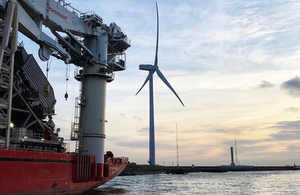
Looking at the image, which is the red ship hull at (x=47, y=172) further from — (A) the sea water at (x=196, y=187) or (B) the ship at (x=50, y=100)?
(A) the sea water at (x=196, y=187)

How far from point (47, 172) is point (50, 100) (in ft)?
45.1

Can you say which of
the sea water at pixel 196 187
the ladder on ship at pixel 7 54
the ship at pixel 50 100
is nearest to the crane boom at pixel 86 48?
the ship at pixel 50 100

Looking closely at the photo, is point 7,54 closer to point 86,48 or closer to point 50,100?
point 86,48

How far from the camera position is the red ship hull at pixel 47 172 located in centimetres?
2175

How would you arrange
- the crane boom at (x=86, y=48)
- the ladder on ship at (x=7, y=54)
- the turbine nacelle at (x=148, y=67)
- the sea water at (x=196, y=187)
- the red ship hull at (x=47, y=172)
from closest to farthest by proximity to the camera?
the red ship hull at (x=47, y=172)
the ladder on ship at (x=7, y=54)
the crane boom at (x=86, y=48)
the sea water at (x=196, y=187)
the turbine nacelle at (x=148, y=67)

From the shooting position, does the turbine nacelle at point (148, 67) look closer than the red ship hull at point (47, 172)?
No

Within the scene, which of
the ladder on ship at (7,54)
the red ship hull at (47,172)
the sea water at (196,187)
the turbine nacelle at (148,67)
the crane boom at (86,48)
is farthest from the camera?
the turbine nacelle at (148,67)

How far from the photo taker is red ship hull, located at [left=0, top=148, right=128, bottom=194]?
21.8 meters

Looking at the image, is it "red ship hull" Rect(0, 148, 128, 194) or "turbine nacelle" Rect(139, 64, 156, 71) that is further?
"turbine nacelle" Rect(139, 64, 156, 71)

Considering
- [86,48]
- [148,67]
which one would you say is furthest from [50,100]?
[148,67]

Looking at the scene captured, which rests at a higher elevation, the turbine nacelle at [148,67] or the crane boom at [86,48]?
the turbine nacelle at [148,67]

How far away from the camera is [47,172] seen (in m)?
25.7

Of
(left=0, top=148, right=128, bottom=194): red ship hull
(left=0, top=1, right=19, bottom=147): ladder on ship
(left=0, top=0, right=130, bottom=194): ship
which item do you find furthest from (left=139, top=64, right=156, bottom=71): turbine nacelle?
(left=0, top=1, right=19, bottom=147): ladder on ship

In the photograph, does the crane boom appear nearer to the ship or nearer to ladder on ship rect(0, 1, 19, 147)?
the ship
